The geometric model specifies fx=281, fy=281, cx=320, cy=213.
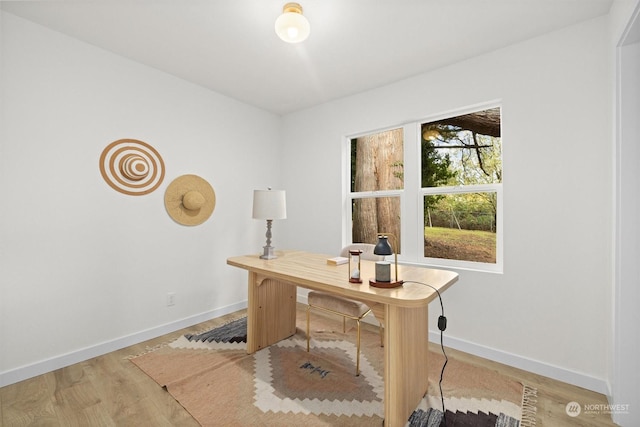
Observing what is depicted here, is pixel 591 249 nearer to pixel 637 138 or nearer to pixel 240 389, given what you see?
pixel 637 138

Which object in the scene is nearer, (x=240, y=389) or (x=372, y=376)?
(x=240, y=389)

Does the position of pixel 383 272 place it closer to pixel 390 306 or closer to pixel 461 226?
pixel 390 306

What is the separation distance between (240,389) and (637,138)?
2.85m

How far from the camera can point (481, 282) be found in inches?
93.9

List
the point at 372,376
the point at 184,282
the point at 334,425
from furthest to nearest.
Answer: the point at 184,282 → the point at 372,376 → the point at 334,425

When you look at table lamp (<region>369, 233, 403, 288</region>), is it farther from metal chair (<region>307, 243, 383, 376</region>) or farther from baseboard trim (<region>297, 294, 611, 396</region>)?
baseboard trim (<region>297, 294, 611, 396</region>)

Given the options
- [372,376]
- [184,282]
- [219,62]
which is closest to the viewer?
[372,376]

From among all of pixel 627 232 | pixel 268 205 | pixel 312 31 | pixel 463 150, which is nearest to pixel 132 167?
pixel 268 205

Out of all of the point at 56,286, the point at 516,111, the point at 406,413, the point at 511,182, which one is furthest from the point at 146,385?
the point at 516,111

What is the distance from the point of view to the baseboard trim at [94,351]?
77.0 inches

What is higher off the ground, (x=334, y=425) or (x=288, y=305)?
(x=288, y=305)

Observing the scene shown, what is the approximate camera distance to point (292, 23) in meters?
1.73

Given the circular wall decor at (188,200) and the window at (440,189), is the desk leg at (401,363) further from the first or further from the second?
the circular wall decor at (188,200)

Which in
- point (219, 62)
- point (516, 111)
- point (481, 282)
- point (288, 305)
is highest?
point (219, 62)
